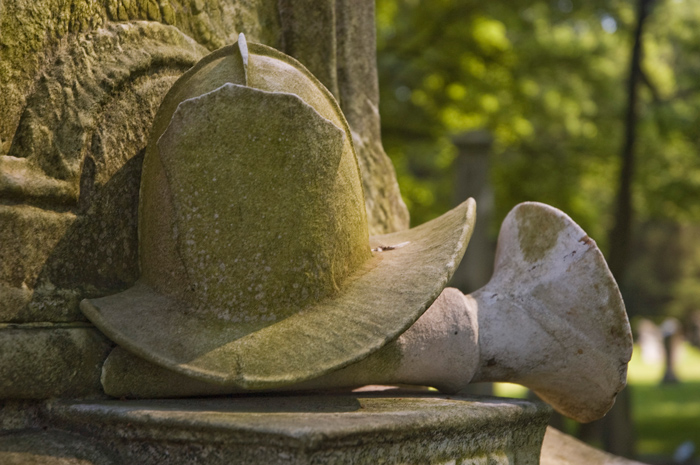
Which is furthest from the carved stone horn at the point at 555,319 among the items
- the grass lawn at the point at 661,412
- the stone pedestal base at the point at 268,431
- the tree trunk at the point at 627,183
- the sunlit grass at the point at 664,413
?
the sunlit grass at the point at 664,413

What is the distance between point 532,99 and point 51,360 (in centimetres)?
837

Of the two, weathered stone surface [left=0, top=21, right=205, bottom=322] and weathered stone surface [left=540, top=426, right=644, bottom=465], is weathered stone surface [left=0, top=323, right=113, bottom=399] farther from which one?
weathered stone surface [left=540, top=426, right=644, bottom=465]

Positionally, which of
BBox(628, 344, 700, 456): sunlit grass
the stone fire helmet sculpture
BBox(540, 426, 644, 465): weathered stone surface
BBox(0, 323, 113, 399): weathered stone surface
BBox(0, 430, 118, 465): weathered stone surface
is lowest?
BBox(628, 344, 700, 456): sunlit grass

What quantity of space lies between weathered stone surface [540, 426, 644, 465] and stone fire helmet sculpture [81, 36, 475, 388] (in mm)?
1176

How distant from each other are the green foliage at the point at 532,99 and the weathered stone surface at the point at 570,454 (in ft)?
18.8

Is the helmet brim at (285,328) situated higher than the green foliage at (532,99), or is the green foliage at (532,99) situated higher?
the green foliage at (532,99)

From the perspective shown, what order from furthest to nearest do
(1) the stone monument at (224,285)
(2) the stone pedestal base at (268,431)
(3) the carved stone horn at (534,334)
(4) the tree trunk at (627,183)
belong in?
(4) the tree trunk at (627,183), (3) the carved stone horn at (534,334), (1) the stone monument at (224,285), (2) the stone pedestal base at (268,431)

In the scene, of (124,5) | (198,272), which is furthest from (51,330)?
(124,5)

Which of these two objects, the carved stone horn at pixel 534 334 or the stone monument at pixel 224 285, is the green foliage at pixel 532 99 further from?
the stone monument at pixel 224 285

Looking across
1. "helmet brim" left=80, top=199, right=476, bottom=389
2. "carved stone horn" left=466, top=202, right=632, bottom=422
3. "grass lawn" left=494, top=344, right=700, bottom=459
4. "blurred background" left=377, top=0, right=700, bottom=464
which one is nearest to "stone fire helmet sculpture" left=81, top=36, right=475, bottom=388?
"helmet brim" left=80, top=199, right=476, bottom=389

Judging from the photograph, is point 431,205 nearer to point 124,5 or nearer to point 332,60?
→ point 332,60

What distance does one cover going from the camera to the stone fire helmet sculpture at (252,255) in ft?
6.72

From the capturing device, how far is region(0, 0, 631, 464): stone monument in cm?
197

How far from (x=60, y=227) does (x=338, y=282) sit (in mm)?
841
